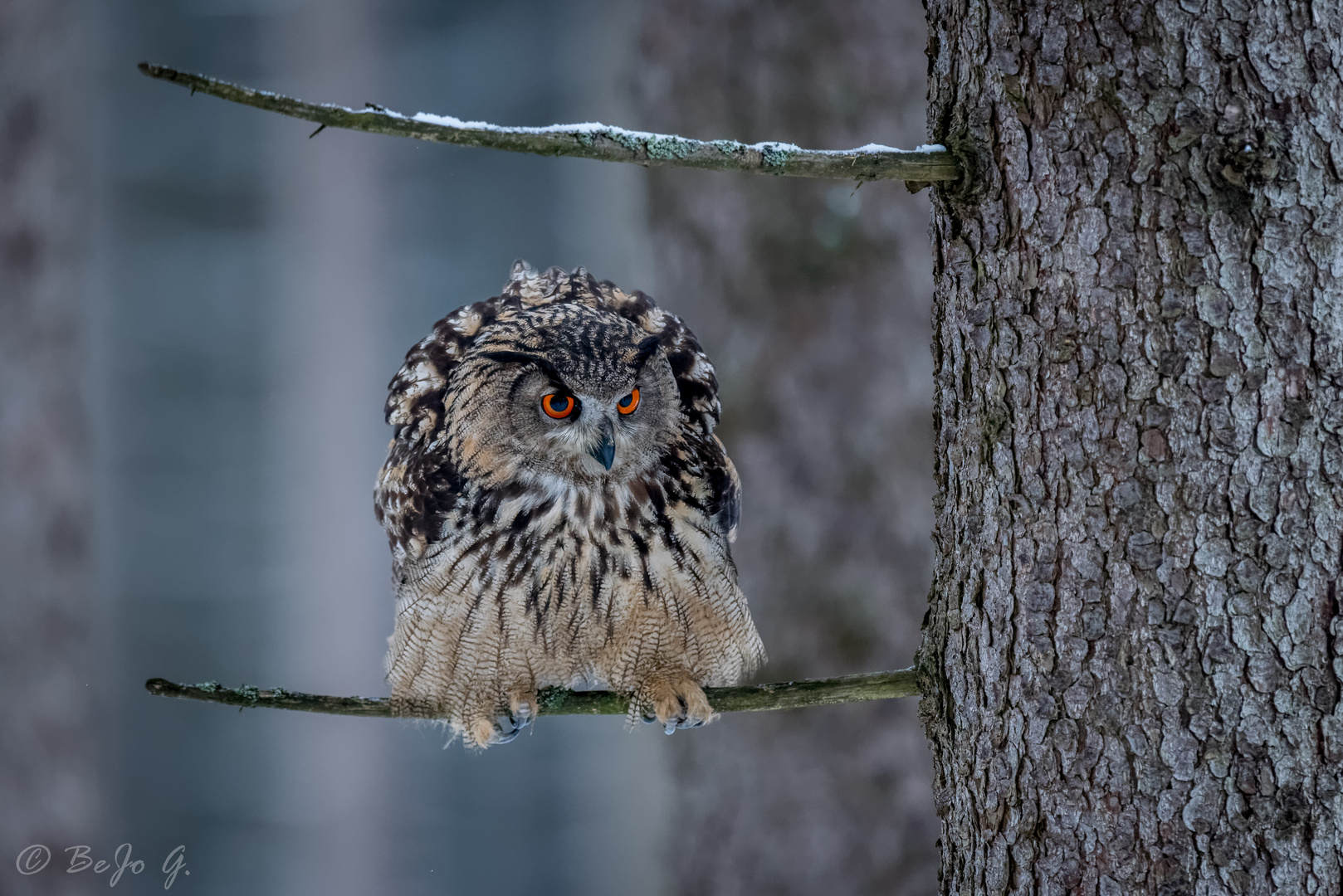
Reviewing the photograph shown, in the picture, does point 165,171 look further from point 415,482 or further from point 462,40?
point 415,482

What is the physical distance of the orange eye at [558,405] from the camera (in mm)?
1675

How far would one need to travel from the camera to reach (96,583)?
3.26m

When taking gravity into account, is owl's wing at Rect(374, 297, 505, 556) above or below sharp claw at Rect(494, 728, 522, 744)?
above

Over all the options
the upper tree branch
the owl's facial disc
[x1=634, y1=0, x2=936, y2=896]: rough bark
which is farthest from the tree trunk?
[x1=634, y1=0, x2=936, y2=896]: rough bark

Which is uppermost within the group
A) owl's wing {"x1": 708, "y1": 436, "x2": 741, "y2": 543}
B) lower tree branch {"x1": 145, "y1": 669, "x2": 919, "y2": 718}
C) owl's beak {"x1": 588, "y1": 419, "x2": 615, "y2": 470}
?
owl's beak {"x1": 588, "y1": 419, "x2": 615, "y2": 470}

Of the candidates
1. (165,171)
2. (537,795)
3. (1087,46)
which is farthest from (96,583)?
(1087,46)

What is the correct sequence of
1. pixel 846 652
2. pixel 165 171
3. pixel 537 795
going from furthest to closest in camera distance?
pixel 537 795 → pixel 165 171 → pixel 846 652

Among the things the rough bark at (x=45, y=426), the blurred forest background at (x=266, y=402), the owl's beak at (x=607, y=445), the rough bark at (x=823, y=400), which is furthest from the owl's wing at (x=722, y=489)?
the rough bark at (x=45, y=426)

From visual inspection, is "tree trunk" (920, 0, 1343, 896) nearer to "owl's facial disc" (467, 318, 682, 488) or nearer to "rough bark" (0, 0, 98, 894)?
"owl's facial disc" (467, 318, 682, 488)

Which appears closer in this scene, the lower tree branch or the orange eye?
the lower tree branch

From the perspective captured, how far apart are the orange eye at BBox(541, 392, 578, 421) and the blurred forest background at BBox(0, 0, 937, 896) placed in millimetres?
1266

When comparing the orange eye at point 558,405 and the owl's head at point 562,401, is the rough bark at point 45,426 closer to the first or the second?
the owl's head at point 562,401

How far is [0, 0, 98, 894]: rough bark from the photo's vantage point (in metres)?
3.21

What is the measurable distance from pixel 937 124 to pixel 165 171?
2739mm
